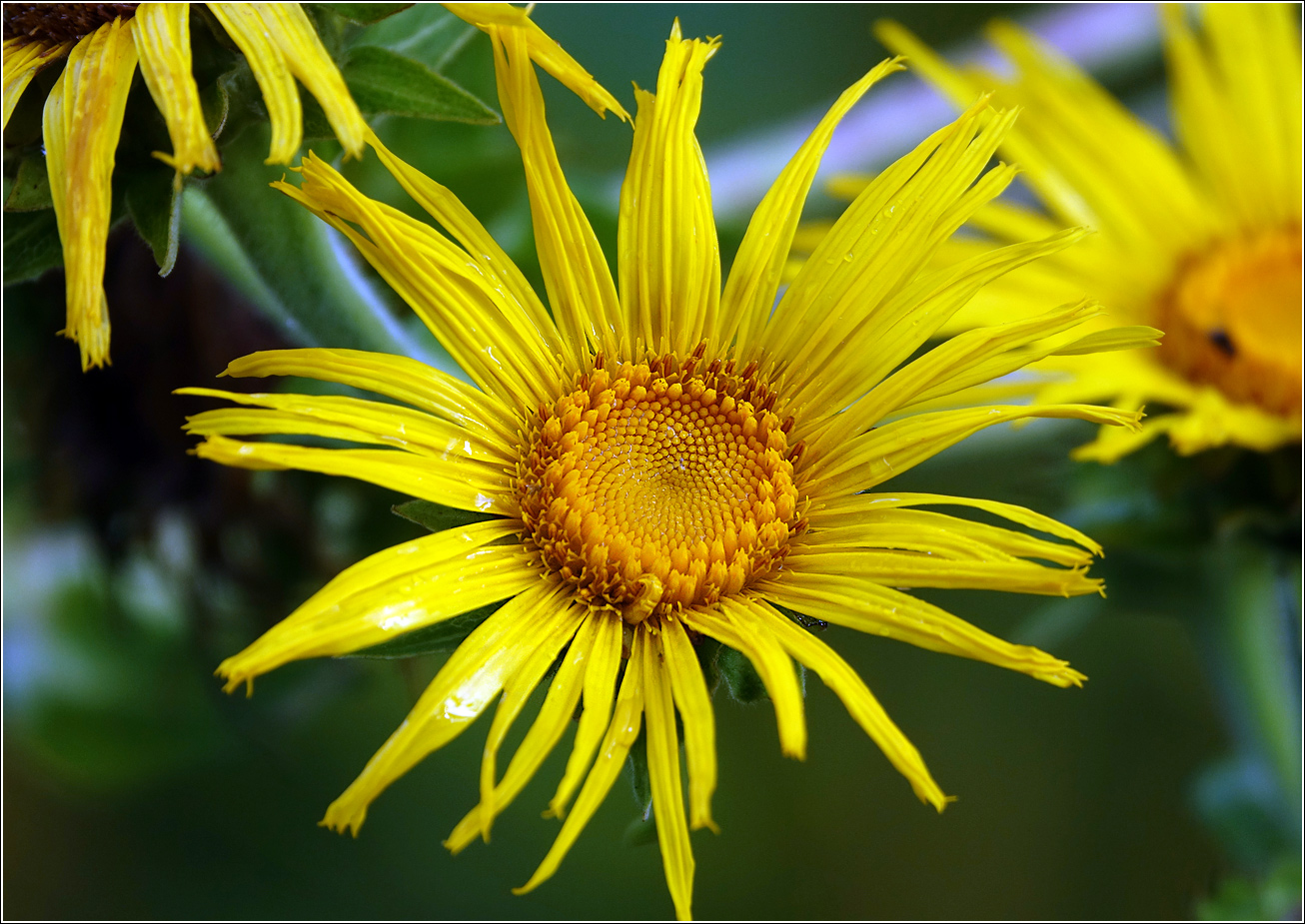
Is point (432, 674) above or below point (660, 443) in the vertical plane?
below

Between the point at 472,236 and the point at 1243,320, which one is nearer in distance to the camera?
the point at 472,236

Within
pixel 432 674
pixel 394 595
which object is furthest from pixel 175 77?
pixel 432 674

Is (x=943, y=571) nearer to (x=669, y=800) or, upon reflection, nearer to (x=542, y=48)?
(x=669, y=800)

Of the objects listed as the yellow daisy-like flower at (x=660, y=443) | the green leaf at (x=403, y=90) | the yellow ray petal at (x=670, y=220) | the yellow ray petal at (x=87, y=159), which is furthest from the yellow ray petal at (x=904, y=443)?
the yellow ray petal at (x=87, y=159)

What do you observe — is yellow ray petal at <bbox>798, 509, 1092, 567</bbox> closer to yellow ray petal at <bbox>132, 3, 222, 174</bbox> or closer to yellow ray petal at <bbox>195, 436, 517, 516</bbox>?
yellow ray petal at <bbox>195, 436, 517, 516</bbox>

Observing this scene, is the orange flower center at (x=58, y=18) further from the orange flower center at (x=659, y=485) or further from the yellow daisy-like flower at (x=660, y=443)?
the orange flower center at (x=659, y=485)

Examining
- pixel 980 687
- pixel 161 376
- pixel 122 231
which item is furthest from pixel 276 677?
pixel 980 687

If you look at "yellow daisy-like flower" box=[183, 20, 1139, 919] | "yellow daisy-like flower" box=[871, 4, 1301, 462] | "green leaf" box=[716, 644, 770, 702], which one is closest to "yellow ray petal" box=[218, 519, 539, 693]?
"yellow daisy-like flower" box=[183, 20, 1139, 919]

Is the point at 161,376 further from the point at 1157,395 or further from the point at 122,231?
the point at 1157,395
